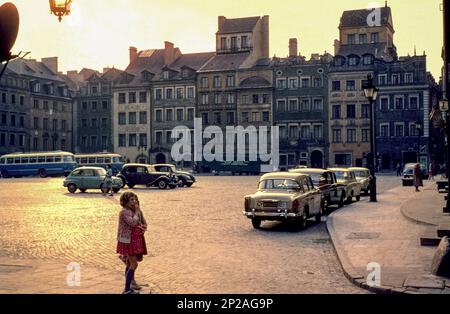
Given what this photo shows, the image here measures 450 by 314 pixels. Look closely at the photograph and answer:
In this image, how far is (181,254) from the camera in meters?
12.6

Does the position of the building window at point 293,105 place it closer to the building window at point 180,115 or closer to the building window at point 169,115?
the building window at point 180,115

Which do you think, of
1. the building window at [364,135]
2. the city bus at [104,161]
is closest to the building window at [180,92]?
the city bus at [104,161]

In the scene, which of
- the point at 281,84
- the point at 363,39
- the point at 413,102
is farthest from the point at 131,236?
the point at 363,39

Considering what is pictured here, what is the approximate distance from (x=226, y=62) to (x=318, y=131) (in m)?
16.0

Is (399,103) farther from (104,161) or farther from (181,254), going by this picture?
(181,254)

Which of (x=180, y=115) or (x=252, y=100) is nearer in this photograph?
(x=252, y=100)

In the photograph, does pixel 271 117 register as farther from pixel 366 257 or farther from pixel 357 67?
pixel 366 257

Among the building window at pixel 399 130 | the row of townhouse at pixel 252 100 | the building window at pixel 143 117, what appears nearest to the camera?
the building window at pixel 399 130

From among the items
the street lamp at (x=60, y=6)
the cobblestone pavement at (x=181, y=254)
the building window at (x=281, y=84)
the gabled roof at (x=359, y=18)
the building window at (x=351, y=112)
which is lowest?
the cobblestone pavement at (x=181, y=254)

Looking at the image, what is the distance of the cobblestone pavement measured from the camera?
9531 millimetres

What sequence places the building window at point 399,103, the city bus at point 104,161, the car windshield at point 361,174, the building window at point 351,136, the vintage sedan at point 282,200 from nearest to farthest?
the vintage sedan at point 282,200
the car windshield at point 361,174
the city bus at point 104,161
the building window at point 399,103
the building window at point 351,136

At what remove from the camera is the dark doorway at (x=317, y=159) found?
7519cm
